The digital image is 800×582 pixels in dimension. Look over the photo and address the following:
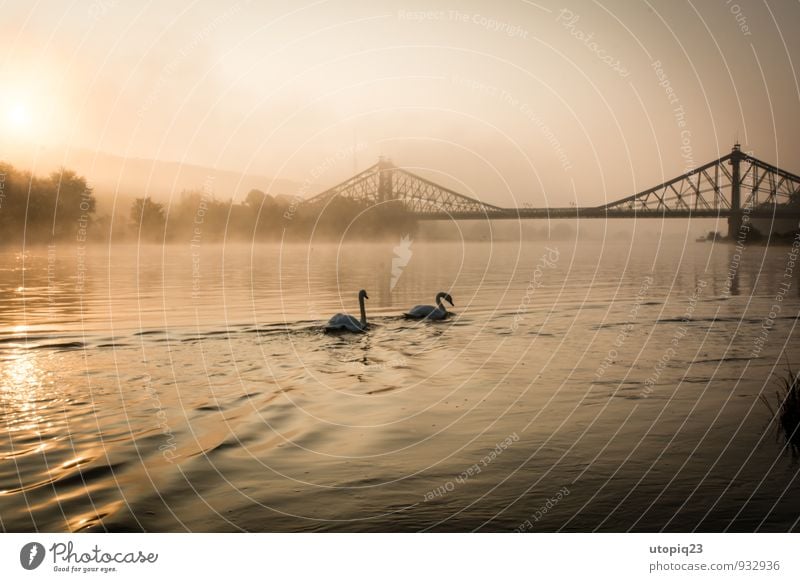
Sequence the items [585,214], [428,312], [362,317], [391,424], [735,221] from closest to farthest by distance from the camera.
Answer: [391,424], [362,317], [428,312], [735,221], [585,214]

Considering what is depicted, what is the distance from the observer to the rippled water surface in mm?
6850

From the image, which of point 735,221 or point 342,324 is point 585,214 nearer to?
point 735,221

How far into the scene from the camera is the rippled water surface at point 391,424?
22.5ft

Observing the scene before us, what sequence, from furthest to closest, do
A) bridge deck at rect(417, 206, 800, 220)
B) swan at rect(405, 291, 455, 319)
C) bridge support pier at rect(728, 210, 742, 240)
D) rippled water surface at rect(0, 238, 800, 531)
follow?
bridge deck at rect(417, 206, 800, 220) < bridge support pier at rect(728, 210, 742, 240) < swan at rect(405, 291, 455, 319) < rippled water surface at rect(0, 238, 800, 531)

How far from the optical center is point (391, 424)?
977cm

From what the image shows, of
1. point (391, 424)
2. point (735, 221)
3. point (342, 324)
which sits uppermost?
point (735, 221)

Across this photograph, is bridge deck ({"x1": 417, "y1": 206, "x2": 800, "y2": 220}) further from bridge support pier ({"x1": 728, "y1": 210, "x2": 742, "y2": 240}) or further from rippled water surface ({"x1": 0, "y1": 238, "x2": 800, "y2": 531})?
rippled water surface ({"x1": 0, "y1": 238, "x2": 800, "y2": 531})

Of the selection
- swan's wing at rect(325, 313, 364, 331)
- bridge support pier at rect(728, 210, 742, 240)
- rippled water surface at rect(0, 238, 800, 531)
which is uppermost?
bridge support pier at rect(728, 210, 742, 240)

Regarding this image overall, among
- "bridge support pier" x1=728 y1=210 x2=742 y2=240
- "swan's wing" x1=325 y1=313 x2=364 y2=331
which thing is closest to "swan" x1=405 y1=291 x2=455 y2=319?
"swan's wing" x1=325 y1=313 x2=364 y2=331

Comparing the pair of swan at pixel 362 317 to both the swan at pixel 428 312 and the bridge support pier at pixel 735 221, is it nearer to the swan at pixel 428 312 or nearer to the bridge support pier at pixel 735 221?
the swan at pixel 428 312

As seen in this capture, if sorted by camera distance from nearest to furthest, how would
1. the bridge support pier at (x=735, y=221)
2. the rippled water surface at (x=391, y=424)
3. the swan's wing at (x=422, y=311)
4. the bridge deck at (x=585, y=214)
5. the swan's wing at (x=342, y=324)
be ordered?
1. the rippled water surface at (x=391, y=424)
2. the swan's wing at (x=342, y=324)
3. the swan's wing at (x=422, y=311)
4. the bridge support pier at (x=735, y=221)
5. the bridge deck at (x=585, y=214)

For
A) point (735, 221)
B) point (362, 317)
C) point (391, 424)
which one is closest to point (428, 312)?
point (362, 317)

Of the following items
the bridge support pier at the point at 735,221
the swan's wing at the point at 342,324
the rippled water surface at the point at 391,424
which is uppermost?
the bridge support pier at the point at 735,221

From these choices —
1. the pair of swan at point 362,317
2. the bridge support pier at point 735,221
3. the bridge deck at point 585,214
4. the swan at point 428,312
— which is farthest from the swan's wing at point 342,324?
the bridge support pier at point 735,221
